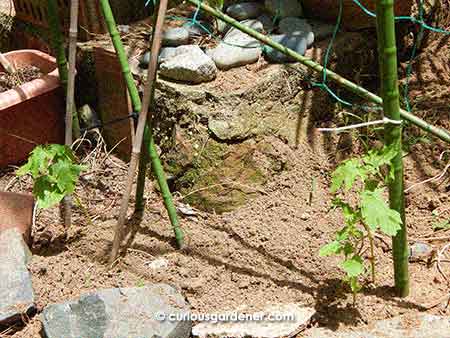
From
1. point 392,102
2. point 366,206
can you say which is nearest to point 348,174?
point 366,206

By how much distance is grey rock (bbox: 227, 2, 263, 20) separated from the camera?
3445 millimetres

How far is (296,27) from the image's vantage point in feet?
11.0

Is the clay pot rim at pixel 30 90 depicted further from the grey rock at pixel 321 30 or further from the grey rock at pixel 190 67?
the grey rock at pixel 321 30

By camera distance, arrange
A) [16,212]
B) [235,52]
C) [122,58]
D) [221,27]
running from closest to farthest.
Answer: [122,58]
[16,212]
[235,52]
[221,27]

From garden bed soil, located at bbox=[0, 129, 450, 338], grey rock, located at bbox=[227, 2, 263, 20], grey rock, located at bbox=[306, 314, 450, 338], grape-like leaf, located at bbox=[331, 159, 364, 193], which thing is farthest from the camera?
grey rock, located at bbox=[227, 2, 263, 20]

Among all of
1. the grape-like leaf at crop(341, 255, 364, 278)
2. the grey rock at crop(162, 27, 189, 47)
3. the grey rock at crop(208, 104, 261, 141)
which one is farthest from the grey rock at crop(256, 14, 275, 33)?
the grape-like leaf at crop(341, 255, 364, 278)

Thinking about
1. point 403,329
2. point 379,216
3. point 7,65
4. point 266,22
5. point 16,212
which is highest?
point 266,22

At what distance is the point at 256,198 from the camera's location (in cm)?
310

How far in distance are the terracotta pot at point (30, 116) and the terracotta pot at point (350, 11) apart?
56.2 inches

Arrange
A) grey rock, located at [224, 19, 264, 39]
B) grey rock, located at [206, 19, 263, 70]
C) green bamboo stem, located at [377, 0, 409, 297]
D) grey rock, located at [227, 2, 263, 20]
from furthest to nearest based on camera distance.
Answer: grey rock, located at [227, 2, 263, 20] → grey rock, located at [224, 19, 264, 39] → grey rock, located at [206, 19, 263, 70] → green bamboo stem, located at [377, 0, 409, 297]

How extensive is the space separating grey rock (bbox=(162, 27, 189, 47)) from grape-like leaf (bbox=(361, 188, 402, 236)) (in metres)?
1.47

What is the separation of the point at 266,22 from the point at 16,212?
1574mm

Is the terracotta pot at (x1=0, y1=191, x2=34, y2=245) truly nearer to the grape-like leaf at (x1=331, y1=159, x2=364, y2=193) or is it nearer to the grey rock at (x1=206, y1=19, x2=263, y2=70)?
the grey rock at (x1=206, y1=19, x2=263, y2=70)

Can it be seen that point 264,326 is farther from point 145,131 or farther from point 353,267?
point 145,131
